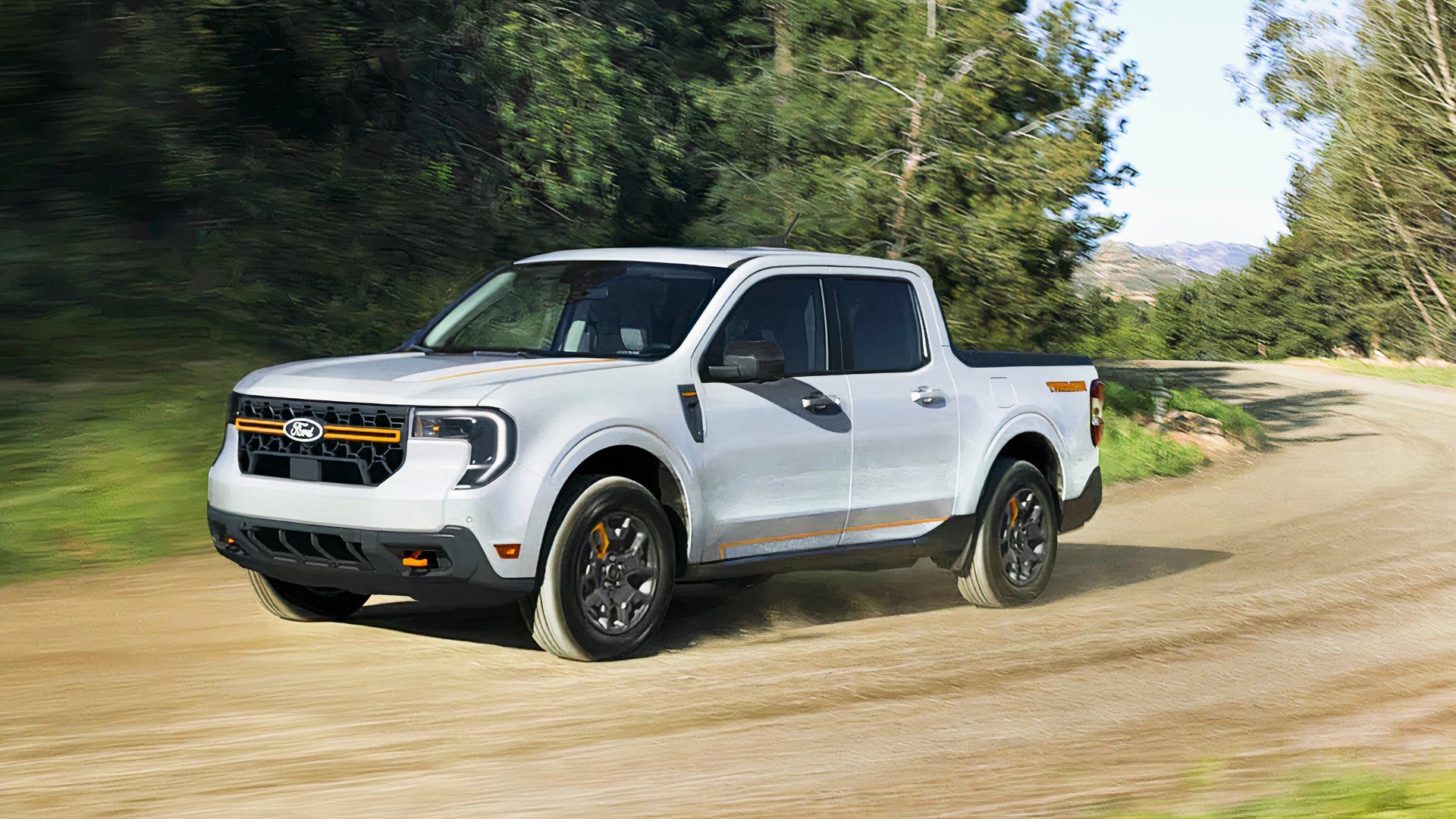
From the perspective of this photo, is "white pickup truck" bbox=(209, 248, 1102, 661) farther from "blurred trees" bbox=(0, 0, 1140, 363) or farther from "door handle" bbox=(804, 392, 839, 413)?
"blurred trees" bbox=(0, 0, 1140, 363)

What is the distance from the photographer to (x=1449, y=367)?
5312 centimetres

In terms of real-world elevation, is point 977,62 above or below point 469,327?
above

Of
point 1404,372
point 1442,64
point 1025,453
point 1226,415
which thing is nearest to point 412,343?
point 1025,453

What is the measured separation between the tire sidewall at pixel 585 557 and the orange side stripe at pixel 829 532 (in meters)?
0.45

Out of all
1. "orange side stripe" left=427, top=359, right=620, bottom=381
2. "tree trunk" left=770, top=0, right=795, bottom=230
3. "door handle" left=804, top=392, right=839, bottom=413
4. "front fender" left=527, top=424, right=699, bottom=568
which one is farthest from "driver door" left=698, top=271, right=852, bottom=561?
"tree trunk" left=770, top=0, right=795, bottom=230

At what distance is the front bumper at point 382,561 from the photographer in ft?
24.3

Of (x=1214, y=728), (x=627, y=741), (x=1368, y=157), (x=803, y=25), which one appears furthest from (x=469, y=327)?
(x=1368, y=157)

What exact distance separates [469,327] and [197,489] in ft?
12.7

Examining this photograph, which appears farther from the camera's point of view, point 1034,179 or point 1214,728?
point 1034,179

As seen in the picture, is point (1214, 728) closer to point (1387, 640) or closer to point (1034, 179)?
point (1387, 640)

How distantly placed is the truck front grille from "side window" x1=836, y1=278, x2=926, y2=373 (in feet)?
9.16

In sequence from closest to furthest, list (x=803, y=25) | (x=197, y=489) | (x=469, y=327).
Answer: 1. (x=469, y=327)
2. (x=197, y=489)
3. (x=803, y=25)

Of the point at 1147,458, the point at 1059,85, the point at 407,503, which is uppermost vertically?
the point at 1059,85

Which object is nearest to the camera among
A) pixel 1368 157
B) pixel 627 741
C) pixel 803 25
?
pixel 627 741
